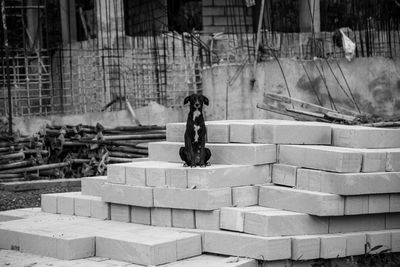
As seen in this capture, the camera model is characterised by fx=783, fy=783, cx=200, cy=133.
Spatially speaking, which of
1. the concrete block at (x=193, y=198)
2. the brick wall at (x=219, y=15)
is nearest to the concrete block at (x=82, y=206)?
the concrete block at (x=193, y=198)

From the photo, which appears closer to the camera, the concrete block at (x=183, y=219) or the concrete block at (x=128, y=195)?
the concrete block at (x=183, y=219)

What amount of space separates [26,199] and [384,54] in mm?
8463

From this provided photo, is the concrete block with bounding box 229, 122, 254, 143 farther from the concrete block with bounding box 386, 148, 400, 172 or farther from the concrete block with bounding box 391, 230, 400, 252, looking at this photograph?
the concrete block with bounding box 391, 230, 400, 252

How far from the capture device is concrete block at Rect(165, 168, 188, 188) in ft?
25.7

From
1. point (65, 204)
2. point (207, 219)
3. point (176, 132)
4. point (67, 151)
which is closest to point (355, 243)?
point (207, 219)

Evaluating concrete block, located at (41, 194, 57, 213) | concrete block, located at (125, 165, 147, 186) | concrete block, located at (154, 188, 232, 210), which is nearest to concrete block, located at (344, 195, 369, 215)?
concrete block, located at (154, 188, 232, 210)

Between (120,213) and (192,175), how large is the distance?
3.92 feet

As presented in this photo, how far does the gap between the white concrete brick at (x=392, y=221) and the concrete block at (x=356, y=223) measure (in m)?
0.06

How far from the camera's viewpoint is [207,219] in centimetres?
773

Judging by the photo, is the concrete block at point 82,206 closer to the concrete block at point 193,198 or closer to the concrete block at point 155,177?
the concrete block at point 155,177

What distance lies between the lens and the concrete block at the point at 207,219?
7.67 m

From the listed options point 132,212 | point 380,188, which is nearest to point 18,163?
point 132,212

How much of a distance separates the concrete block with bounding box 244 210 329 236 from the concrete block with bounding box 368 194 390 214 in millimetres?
459

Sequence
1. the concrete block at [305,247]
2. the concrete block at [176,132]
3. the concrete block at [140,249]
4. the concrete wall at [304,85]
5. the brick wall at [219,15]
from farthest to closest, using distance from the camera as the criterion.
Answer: the brick wall at [219,15], the concrete wall at [304,85], the concrete block at [176,132], the concrete block at [305,247], the concrete block at [140,249]
